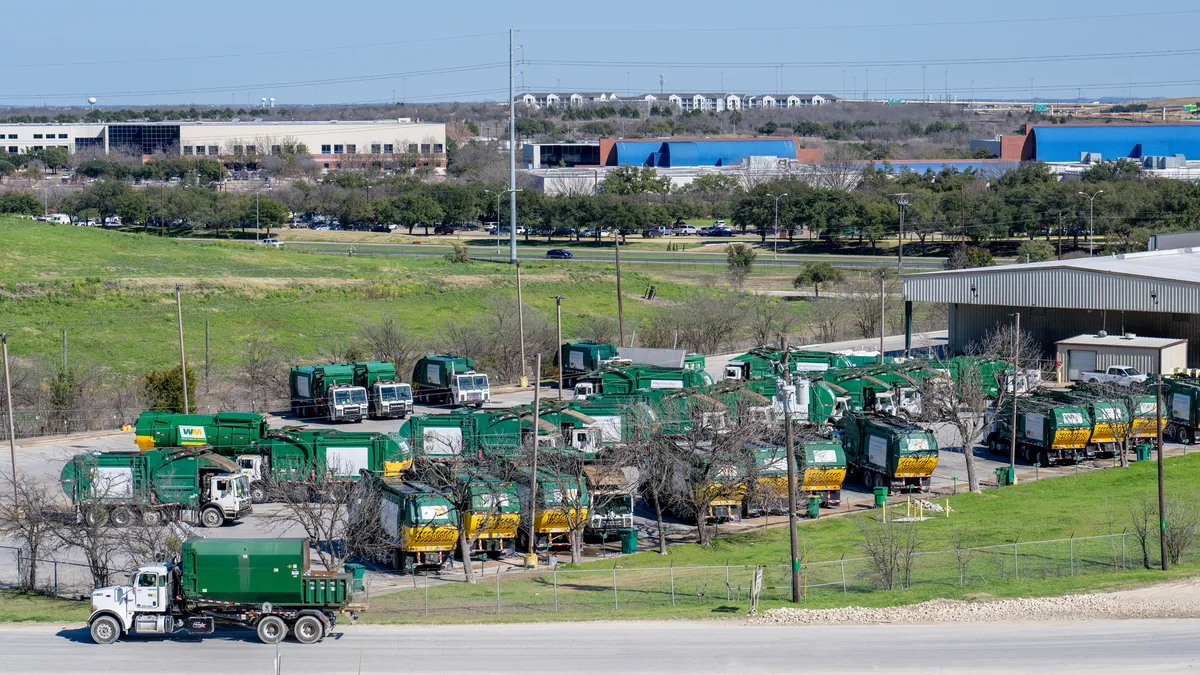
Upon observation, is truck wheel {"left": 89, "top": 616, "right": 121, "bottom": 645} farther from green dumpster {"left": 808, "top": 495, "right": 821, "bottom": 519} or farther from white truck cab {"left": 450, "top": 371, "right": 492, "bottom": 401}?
white truck cab {"left": 450, "top": 371, "right": 492, "bottom": 401}

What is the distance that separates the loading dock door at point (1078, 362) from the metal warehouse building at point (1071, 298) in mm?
2787

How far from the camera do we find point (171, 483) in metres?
35.6

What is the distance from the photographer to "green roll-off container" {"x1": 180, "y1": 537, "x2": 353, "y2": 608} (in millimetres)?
25016

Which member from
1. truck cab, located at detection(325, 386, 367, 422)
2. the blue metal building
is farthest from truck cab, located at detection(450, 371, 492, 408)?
the blue metal building

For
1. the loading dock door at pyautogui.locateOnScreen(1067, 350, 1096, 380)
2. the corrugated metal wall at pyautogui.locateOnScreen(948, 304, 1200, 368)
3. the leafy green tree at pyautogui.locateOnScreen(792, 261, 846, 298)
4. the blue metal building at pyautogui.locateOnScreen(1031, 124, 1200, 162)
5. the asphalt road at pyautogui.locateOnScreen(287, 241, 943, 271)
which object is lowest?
the loading dock door at pyautogui.locateOnScreen(1067, 350, 1096, 380)

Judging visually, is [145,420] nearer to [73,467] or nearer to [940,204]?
[73,467]

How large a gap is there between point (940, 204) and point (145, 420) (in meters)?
85.8

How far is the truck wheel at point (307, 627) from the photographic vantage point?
25141 mm

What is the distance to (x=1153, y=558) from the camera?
31.5m

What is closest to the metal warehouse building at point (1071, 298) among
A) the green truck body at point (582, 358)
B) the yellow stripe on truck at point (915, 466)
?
the green truck body at point (582, 358)

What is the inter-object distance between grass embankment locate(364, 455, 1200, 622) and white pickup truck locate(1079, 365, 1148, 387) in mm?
14875

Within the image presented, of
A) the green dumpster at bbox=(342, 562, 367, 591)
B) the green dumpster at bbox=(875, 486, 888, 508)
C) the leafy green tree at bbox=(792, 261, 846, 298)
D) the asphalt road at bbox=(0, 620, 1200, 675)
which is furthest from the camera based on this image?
the leafy green tree at bbox=(792, 261, 846, 298)

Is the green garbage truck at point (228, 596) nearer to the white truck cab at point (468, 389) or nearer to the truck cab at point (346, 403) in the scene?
the truck cab at point (346, 403)

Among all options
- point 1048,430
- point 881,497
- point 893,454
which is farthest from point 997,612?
point 1048,430
